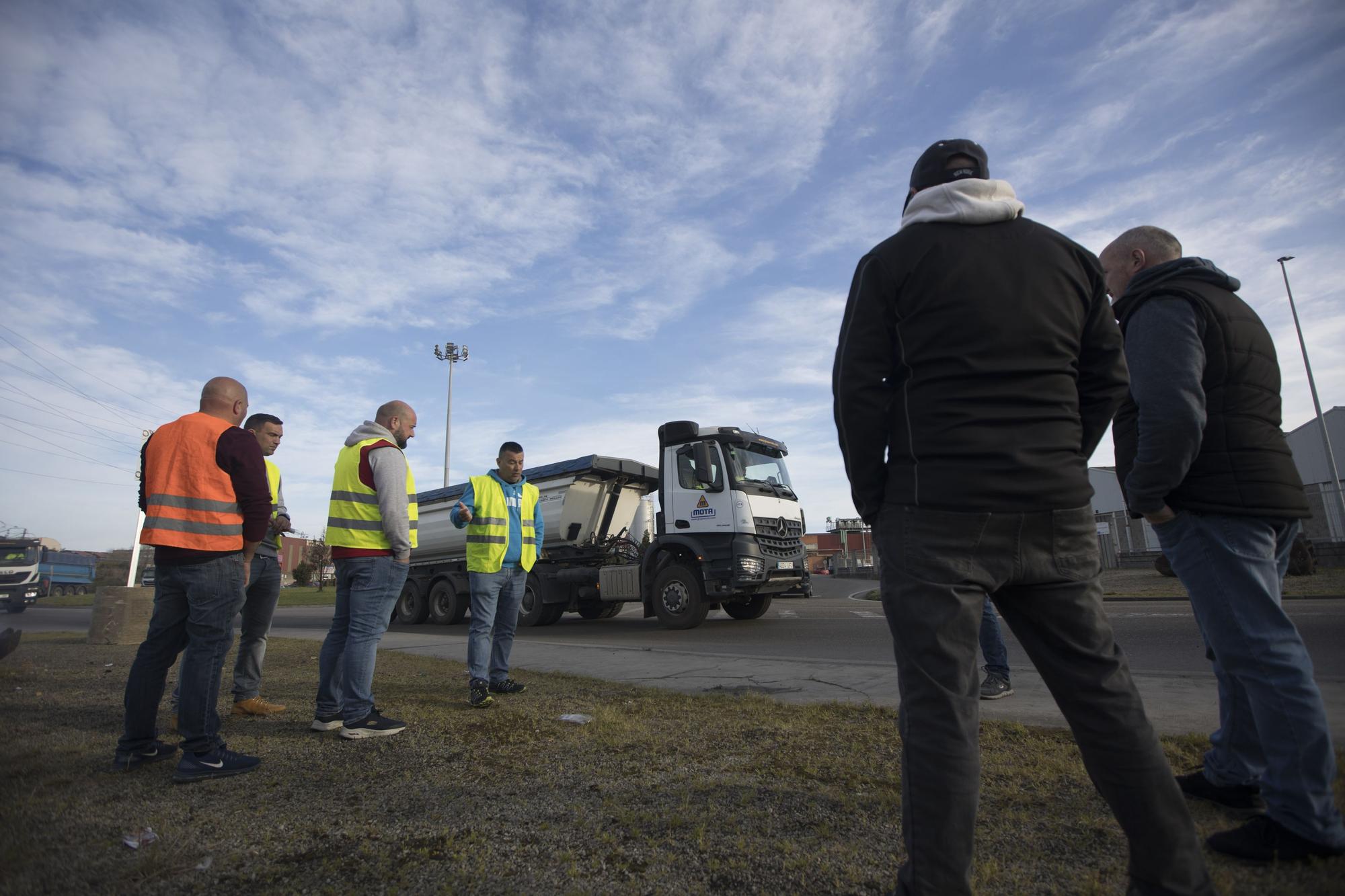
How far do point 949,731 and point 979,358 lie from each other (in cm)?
84

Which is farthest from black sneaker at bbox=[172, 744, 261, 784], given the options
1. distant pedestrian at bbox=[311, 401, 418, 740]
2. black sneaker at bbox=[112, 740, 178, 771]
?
distant pedestrian at bbox=[311, 401, 418, 740]

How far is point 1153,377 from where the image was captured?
2.17 meters

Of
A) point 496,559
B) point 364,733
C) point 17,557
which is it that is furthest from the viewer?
point 17,557

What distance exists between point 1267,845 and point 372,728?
3.63 meters

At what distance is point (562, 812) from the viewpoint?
2461 mm

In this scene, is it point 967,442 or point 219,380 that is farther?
point 219,380

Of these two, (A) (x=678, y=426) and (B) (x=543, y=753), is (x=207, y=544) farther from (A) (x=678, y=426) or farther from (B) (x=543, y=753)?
(A) (x=678, y=426)

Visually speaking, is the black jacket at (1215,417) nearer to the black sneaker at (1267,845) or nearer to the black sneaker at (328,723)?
the black sneaker at (1267,845)

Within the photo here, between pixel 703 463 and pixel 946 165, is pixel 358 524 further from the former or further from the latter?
pixel 703 463

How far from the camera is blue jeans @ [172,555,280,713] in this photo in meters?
4.41

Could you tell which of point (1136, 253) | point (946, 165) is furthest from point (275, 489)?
point (1136, 253)

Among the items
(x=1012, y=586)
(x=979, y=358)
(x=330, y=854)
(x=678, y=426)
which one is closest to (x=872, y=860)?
(x=1012, y=586)

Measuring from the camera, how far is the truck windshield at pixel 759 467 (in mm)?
10508

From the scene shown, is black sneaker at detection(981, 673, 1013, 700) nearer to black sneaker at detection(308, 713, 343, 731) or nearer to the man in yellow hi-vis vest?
the man in yellow hi-vis vest
